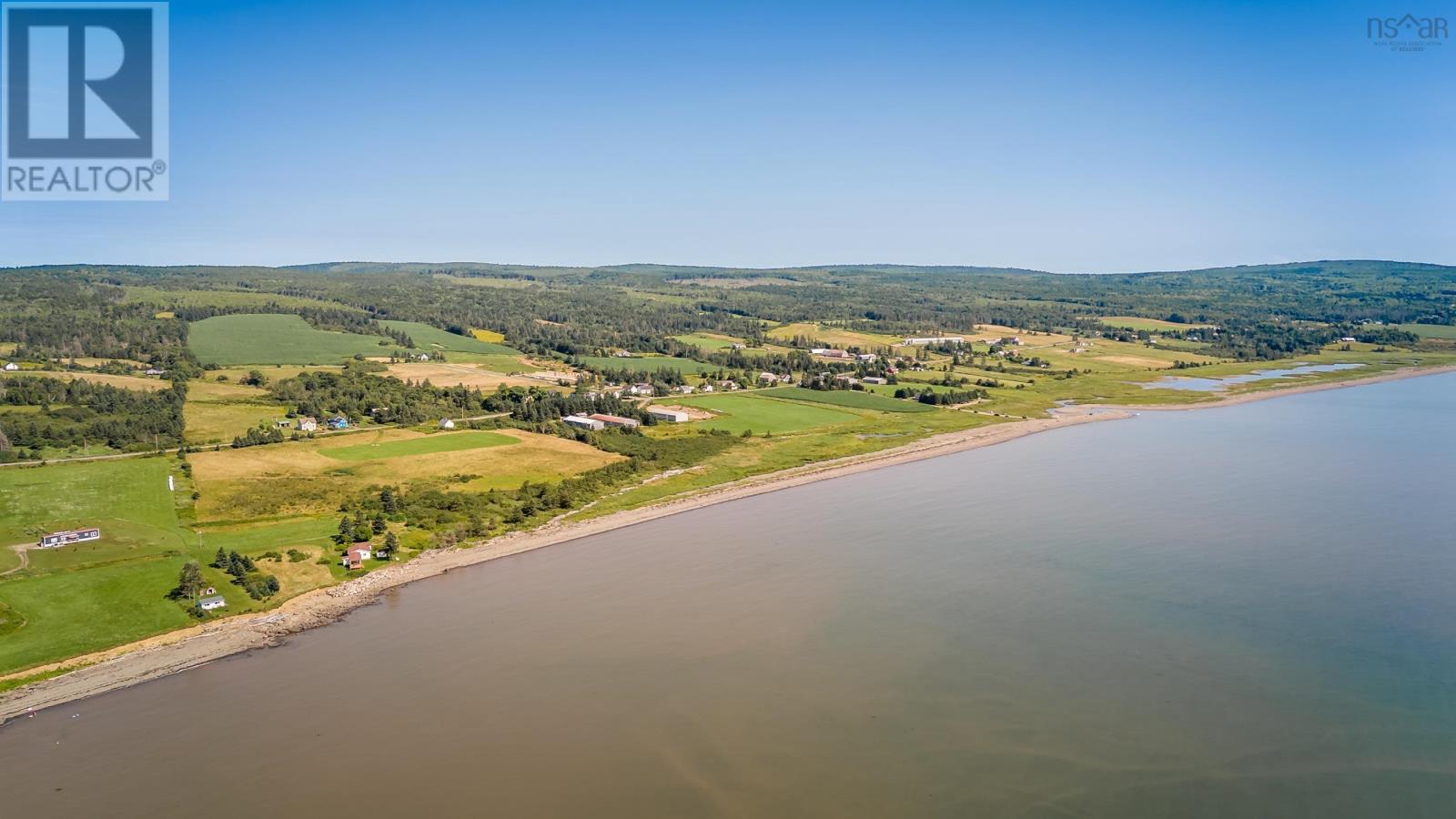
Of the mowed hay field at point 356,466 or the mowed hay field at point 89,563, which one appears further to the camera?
the mowed hay field at point 356,466

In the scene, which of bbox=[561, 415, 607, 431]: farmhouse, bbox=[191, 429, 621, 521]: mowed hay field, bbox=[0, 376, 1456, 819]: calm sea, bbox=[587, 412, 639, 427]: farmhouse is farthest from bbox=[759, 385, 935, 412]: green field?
bbox=[0, 376, 1456, 819]: calm sea

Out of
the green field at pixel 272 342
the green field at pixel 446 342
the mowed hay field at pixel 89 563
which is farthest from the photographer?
the green field at pixel 446 342

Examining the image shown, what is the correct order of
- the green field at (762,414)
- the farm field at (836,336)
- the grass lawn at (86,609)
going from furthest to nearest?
the farm field at (836,336)
the green field at (762,414)
the grass lawn at (86,609)

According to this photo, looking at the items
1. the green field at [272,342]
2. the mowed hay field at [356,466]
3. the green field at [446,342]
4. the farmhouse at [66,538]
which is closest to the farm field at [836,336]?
the green field at [446,342]

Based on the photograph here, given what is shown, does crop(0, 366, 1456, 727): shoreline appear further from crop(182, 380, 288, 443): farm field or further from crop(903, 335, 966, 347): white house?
crop(903, 335, 966, 347): white house

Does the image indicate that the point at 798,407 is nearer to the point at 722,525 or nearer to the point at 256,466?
the point at 722,525

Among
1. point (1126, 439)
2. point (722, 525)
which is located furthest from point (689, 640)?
point (1126, 439)

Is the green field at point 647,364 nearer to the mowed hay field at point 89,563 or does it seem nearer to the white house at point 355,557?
the mowed hay field at point 89,563
